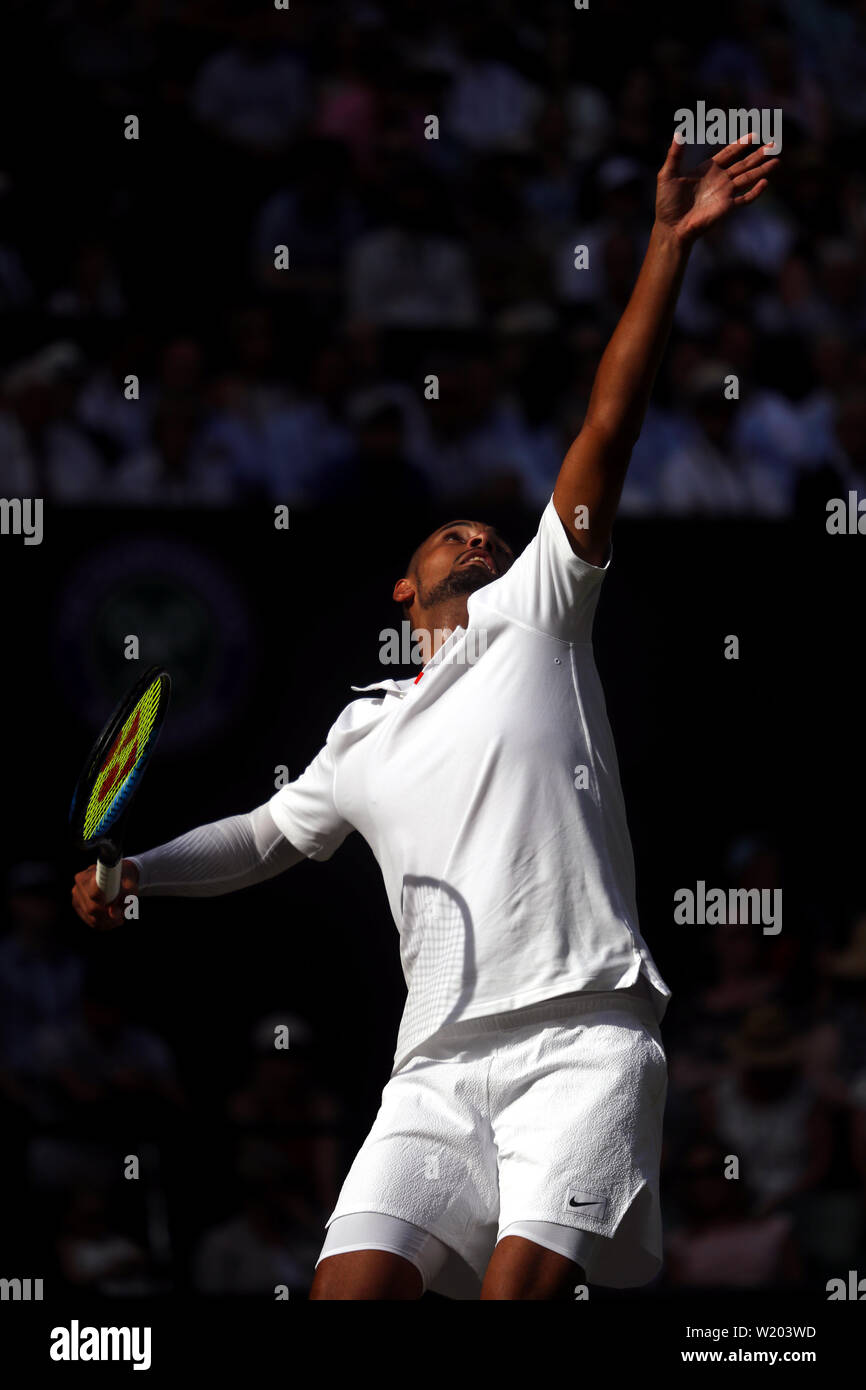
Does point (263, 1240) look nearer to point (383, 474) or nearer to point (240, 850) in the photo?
point (240, 850)

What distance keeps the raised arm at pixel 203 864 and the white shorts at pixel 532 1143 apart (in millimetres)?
705

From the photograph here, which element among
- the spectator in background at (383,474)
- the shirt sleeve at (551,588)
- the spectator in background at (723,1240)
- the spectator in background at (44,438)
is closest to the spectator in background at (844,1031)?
the spectator in background at (723,1240)

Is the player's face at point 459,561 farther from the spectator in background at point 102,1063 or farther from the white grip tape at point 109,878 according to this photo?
the spectator in background at point 102,1063

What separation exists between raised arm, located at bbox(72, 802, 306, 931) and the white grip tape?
2cm

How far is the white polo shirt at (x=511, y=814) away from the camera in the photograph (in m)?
2.71

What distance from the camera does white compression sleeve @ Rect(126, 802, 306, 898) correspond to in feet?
10.6

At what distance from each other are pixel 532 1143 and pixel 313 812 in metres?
0.85

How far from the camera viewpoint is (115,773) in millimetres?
3146

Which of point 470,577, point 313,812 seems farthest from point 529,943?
point 470,577

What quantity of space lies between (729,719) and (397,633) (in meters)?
1.01

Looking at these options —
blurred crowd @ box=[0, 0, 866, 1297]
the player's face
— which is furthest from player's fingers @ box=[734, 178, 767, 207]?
blurred crowd @ box=[0, 0, 866, 1297]

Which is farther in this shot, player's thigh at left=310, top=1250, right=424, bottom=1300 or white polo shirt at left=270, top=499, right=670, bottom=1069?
white polo shirt at left=270, top=499, right=670, bottom=1069

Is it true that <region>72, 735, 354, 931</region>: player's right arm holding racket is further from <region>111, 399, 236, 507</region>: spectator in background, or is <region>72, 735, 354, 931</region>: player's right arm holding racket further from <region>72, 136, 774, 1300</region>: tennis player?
<region>111, 399, 236, 507</region>: spectator in background

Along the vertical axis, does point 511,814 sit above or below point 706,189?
below
